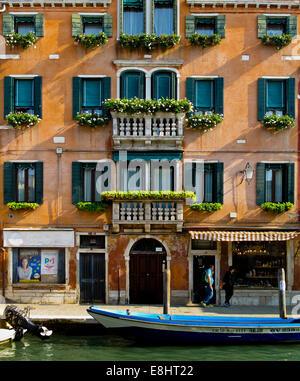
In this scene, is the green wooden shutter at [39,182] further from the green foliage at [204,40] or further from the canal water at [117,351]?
the green foliage at [204,40]

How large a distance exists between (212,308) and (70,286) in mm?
4491

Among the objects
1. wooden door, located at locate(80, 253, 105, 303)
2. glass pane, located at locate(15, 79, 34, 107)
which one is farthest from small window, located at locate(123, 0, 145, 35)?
wooden door, located at locate(80, 253, 105, 303)

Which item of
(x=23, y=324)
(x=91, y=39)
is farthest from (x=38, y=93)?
(x=23, y=324)

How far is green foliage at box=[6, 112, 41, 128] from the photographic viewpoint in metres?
17.2

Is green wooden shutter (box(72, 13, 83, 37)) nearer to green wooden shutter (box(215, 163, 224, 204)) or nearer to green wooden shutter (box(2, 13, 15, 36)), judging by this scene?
green wooden shutter (box(2, 13, 15, 36))

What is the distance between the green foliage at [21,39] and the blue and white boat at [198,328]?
28.5 feet

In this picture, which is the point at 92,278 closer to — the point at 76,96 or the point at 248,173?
the point at 76,96

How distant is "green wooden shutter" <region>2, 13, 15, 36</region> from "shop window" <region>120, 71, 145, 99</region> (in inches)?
151

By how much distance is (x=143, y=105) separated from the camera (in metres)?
16.9

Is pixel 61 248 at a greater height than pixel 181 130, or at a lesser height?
lesser

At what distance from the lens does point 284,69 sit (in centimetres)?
1762
